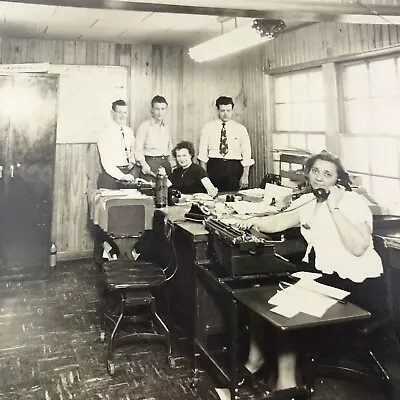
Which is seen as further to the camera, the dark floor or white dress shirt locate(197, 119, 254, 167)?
white dress shirt locate(197, 119, 254, 167)

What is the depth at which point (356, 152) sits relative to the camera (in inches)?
121

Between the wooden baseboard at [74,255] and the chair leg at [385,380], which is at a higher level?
the wooden baseboard at [74,255]

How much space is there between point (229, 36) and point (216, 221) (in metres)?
1.93

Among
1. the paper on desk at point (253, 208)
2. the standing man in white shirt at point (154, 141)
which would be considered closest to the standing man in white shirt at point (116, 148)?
the standing man in white shirt at point (154, 141)

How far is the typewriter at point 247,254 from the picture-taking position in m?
2.23

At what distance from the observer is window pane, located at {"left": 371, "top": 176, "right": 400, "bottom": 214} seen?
2.31 meters

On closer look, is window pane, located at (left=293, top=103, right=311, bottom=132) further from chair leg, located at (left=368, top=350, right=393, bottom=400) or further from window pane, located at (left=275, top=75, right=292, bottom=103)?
chair leg, located at (left=368, top=350, right=393, bottom=400)

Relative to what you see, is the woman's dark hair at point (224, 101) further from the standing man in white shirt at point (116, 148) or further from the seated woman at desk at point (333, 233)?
the seated woman at desk at point (333, 233)

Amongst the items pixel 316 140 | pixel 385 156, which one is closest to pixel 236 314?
pixel 385 156

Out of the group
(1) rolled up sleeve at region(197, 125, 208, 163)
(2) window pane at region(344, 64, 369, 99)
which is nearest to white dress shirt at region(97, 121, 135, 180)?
(1) rolled up sleeve at region(197, 125, 208, 163)

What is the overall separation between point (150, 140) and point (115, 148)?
1.42ft

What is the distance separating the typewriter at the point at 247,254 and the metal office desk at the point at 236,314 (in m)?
0.06

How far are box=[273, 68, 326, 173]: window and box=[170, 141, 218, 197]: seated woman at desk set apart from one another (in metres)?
0.79

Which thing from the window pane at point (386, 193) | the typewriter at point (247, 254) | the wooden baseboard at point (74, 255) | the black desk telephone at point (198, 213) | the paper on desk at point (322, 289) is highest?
the window pane at point (386, 193)
